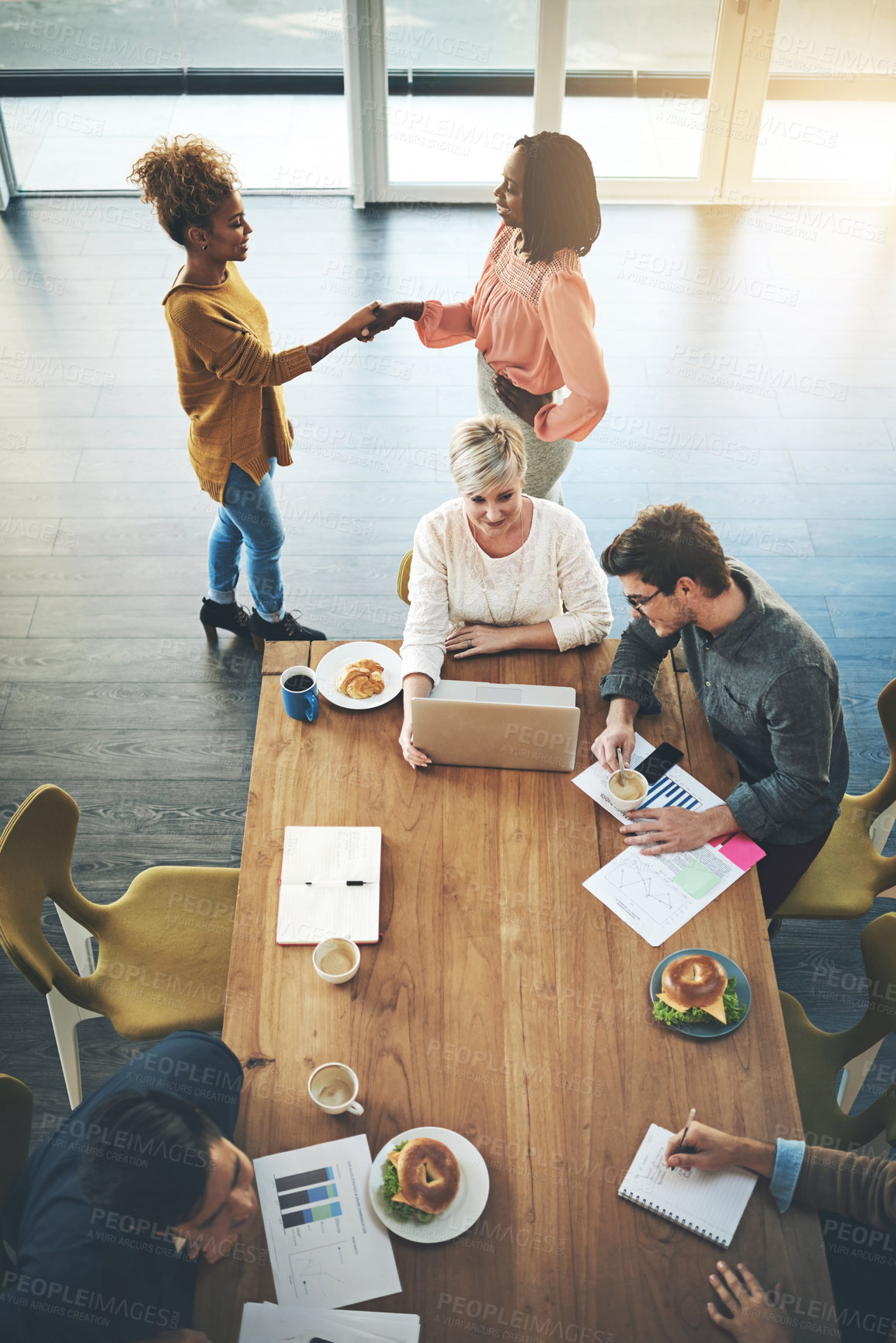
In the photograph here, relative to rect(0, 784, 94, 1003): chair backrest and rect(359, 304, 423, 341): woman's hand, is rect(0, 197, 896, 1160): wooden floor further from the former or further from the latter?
rect(359, 304, 423, 341): woman's hand

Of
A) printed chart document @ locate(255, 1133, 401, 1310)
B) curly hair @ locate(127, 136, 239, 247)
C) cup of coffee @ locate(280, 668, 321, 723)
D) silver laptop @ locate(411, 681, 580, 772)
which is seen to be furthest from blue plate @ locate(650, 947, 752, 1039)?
curly hair @ locate(127, 136, 239, 247)

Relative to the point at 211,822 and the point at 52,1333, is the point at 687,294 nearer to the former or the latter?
the point at 211,822

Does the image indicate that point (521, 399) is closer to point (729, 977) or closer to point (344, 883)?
point (344, 883)

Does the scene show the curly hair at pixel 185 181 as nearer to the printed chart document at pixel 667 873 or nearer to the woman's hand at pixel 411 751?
the woman's hand at pixel 411 751

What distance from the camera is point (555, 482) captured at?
343 centimetres

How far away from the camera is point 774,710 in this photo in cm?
216

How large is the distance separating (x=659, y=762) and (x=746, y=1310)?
1062 millimetres

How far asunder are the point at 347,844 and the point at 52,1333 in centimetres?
96

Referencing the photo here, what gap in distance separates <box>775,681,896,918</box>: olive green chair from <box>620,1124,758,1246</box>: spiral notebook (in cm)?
86

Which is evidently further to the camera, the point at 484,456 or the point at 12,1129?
the point at 484,456

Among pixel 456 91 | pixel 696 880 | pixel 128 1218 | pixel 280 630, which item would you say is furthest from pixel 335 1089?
pixel 456 91

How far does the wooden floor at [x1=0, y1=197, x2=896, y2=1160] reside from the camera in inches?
131

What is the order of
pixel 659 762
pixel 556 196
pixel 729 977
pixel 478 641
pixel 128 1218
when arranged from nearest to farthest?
pixel 128 1218, pixel 729 977, pixel 659 762, pixel 478 641, pixel 556 196

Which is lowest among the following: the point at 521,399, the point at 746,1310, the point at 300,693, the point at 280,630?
the point at 280,630
